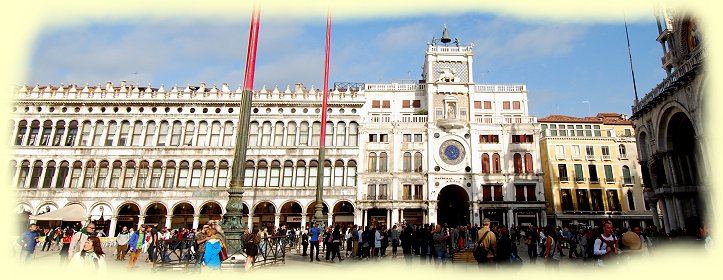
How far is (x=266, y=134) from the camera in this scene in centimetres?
3578

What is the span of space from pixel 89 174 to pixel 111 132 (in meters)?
4.19

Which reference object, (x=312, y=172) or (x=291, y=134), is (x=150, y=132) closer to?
(x=291, y=134)

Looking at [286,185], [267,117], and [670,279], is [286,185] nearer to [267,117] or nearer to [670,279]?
[267,117]

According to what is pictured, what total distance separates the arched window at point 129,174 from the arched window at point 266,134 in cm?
1181

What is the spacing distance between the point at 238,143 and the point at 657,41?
28844 mm

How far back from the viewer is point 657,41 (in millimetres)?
26000

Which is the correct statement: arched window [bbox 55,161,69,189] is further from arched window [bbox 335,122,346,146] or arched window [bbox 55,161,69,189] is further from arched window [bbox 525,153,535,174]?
arched window [bbox 525,153,535,174]

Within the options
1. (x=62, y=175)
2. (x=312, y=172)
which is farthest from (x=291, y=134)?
(x=62, y=175)

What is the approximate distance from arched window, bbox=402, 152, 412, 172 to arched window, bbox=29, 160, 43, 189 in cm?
3303

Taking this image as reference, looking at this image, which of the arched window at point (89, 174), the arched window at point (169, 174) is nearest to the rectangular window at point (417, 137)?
the arched window at point (169, 174)

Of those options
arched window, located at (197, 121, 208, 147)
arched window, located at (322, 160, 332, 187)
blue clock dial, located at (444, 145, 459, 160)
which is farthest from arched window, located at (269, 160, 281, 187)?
blue clock dial, located at (444, 145, 459, 160)

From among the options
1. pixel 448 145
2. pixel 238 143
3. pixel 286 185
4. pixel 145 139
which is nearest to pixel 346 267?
pixel 238 143

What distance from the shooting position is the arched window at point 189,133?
3516 cm

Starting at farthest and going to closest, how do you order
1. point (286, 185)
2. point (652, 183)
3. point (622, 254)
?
point (286, 185) → point (652, 183) → point (622, 254)
